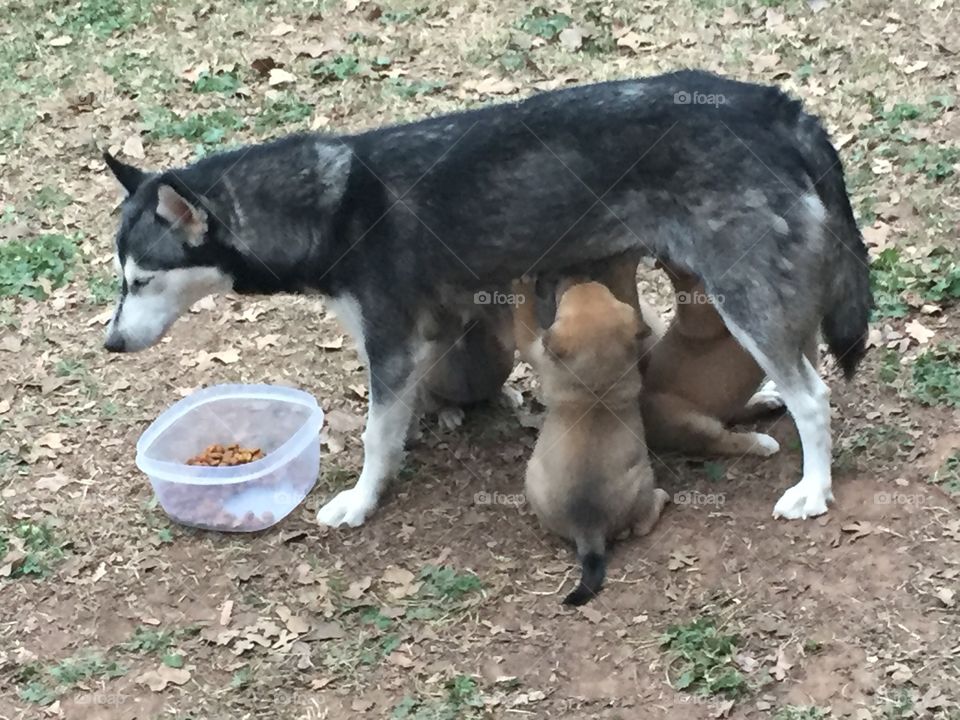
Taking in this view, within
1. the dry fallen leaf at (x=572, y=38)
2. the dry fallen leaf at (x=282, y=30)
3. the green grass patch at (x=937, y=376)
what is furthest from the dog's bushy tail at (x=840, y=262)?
the dry fallen leaf at (x=282, y=30)

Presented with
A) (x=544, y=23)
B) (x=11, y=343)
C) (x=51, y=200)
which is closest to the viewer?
(x=11, y=343)

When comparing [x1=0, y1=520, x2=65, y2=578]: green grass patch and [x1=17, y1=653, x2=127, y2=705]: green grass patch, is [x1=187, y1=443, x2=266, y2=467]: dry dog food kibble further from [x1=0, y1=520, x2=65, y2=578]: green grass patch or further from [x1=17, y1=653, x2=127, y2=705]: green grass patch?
[x1=17, y1=653, x2=127, y2=705]: green grass patch

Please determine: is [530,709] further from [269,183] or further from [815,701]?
[269,183]

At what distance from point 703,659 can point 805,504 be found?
0.82 metres

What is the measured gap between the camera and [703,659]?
155 inches

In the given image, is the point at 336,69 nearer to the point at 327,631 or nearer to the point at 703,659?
the point at 327,631

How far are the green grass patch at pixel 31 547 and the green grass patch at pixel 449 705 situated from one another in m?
1.76

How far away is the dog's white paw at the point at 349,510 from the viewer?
484 cm

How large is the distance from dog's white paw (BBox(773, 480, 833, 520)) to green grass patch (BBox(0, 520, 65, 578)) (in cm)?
300

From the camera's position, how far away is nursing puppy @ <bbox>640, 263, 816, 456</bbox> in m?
4.56

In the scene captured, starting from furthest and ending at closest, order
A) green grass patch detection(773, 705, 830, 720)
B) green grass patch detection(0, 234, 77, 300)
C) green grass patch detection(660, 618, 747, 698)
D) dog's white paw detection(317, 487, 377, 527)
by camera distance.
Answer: green grass patch detection(0, 234, 77, 300) < dog's white paw detection(317, 487, 377, 527) < green grass patch detection(660, 618, 747, 698) < green grass patch detection(773, 705, 830, 720)

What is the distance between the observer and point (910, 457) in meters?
4.62

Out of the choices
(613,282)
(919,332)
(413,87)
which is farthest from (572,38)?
(613,282)

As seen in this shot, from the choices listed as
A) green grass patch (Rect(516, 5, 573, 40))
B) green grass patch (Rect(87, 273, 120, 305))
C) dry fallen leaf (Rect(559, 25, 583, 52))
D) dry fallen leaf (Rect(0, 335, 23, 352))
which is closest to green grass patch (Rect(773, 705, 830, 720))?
green grass patch (Rect(87, 273, 120, 305))
